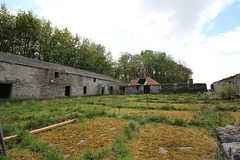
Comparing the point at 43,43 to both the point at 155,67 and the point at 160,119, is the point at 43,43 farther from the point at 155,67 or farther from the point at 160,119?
the point at 155,67

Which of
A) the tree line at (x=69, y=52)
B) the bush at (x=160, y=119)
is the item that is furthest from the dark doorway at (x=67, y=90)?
the bush at (x=160, y=119)

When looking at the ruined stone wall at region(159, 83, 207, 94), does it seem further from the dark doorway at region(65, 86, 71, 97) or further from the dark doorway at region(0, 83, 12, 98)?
the dark doorway at region(0, 83, 12, 98)

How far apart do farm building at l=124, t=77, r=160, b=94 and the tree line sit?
10813 millimetres

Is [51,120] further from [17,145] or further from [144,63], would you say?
[144,63]

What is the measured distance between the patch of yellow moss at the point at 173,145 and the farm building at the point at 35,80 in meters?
14.9

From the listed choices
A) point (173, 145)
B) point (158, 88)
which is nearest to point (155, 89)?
point (158, 88)

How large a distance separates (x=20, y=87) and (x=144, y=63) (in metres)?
34.3

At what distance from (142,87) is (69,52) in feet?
66.3

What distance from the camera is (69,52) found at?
997 inches

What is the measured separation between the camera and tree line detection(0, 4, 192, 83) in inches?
726

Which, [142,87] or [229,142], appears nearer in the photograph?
[229,142]

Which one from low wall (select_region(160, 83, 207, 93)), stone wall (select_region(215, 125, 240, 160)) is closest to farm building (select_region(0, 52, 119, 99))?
stone wall (select_region(215, 125, 240, 160))

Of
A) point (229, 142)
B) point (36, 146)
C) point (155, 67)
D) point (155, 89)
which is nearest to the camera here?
point (229, 142)

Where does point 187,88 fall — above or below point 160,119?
above
